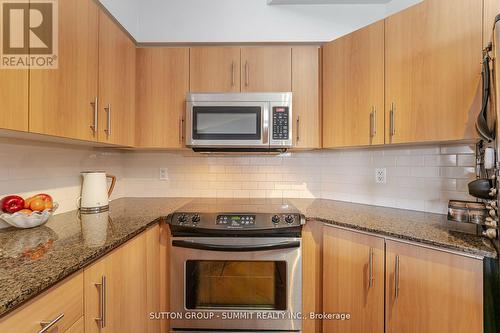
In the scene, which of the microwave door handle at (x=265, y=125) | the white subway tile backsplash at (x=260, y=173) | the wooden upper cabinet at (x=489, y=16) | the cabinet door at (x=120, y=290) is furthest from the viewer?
the microwave door handle at (x=265, y=125)

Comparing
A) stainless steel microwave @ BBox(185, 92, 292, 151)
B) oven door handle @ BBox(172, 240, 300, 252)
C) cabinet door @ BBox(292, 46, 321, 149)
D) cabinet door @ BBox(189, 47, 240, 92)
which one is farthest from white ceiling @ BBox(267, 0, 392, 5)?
oven door handle @ BBox(172, 240, 300, 252)

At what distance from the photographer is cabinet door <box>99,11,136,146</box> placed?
146cm

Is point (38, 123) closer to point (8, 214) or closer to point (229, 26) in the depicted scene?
point (8, 214)

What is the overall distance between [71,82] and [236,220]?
1.13m

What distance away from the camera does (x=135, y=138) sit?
6.22 feet

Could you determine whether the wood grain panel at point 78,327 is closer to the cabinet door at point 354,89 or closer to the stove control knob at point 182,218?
the stove control knob at point 182,218

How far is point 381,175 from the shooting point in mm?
1855

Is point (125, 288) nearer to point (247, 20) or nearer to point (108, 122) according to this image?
point (108, 122)

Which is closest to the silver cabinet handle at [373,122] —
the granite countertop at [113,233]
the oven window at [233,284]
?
the granite countertop at [113,233]

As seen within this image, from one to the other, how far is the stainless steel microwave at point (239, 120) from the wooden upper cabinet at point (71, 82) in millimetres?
635

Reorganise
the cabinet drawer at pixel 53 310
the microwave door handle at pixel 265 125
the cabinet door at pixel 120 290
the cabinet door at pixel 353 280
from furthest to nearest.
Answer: the microwave door handle at pixel 265 125 → the cabinet door at pixel 353 280 → the cabinet door at pixel 120 290 → the cabinet drawer at pixel 53 310

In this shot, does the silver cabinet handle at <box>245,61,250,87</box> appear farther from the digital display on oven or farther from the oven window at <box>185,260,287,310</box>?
the oven window at <box>185,260,287,310</box>

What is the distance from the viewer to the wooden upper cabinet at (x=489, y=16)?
1.11m

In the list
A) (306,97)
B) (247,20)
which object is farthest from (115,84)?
(306,97)
